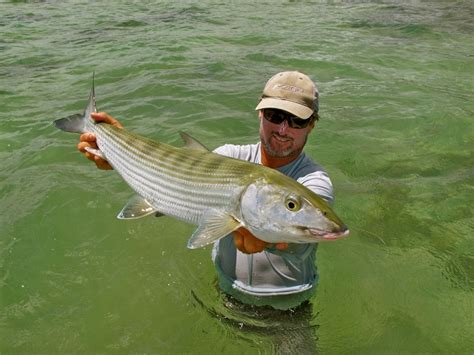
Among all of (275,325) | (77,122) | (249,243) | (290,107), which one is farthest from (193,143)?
(275,325)

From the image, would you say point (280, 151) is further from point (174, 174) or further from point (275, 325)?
point (275, 325)

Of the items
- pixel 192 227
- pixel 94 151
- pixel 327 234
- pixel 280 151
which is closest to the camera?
pixel 327 234

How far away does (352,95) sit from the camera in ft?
32.0

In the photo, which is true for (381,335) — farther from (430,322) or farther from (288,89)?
(288,89)

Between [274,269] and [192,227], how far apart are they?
2.30 metres

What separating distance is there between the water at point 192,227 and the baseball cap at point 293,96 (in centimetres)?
162

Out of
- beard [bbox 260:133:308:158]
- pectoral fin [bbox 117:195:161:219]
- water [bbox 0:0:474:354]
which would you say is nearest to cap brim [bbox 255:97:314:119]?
beard [bbox 260:133:308:158]

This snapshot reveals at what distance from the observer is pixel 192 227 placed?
5641 millimetres

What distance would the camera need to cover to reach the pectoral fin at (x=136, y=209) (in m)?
3.45

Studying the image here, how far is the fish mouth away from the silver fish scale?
507mm

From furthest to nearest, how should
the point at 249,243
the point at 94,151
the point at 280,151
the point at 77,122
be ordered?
the point at 77,122 < the point at 94,151 < the point at 280,151 < the point at 249,243

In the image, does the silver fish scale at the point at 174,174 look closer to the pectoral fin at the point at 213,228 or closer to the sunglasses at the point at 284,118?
the pectoral fin at the point at 213,228

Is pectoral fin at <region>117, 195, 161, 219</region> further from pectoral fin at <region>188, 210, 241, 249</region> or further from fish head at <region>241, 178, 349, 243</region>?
fish head at <region>241, 178, 349, 243</region>

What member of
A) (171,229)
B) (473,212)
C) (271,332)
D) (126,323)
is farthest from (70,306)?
(473,212)
